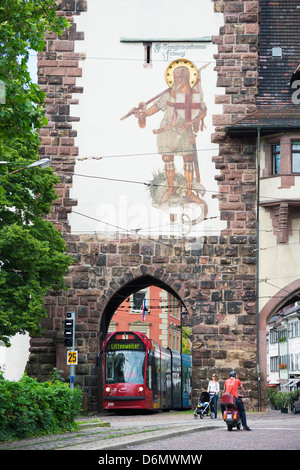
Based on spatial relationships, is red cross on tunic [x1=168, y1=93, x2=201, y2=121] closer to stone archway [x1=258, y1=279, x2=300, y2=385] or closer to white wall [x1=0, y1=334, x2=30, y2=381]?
stone archway [x1=258, y1=279, x2=300, y2=385]

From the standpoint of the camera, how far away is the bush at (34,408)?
13.5m

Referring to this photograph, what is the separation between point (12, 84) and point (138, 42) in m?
15.5

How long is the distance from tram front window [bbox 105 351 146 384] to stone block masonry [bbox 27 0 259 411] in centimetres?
42

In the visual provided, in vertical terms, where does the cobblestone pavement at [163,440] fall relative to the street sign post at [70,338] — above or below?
below

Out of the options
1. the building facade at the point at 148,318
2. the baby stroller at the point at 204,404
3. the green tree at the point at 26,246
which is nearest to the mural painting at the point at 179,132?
the green tree at the point at 26,246

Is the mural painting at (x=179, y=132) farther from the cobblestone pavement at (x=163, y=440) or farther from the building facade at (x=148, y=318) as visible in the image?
the building facade at (x=148, y=318)

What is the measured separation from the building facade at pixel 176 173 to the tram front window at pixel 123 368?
0.39m

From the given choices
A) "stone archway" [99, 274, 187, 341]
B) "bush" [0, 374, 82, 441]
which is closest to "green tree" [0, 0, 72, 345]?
"stone archway" [99, 274, 187, 341]

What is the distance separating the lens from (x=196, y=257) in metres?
26.8

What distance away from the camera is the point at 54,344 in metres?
26.6

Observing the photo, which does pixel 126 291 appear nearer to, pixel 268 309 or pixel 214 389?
pixel 268 309

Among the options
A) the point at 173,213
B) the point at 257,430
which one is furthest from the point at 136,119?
the point at 257,430

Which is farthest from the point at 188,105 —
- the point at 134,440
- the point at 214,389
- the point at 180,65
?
the point at 134,440
